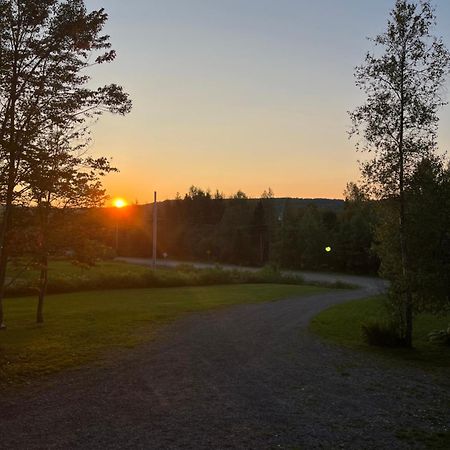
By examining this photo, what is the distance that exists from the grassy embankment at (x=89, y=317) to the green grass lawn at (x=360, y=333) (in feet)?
17.8

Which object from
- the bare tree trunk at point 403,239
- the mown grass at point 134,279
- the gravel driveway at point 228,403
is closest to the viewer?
the gravel driveway at point 228,403

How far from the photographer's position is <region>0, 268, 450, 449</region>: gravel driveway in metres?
6.43

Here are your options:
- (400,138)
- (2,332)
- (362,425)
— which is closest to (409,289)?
(400,138)

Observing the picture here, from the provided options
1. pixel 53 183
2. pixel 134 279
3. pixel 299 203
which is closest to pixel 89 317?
pixel 53 183

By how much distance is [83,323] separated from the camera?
1817 cm

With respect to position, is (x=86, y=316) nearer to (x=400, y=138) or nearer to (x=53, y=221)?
(x=53, y=221)

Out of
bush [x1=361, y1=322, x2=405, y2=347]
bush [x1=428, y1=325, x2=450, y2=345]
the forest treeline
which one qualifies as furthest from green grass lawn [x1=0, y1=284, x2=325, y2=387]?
the forest treeline

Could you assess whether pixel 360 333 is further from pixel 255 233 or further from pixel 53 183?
pixel 255 233

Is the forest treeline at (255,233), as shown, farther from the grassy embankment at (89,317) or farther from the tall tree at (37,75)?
the tall tree at (37,75)

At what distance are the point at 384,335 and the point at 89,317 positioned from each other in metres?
10.6

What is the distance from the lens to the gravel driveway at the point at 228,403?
6.43 meters

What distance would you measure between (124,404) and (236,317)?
13531mm

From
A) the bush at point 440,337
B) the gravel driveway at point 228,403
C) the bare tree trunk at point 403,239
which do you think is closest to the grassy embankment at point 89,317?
the gravel driveway at point 228,403

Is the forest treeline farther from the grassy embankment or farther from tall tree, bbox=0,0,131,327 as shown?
tall tree, bbox=0,0,131,327
